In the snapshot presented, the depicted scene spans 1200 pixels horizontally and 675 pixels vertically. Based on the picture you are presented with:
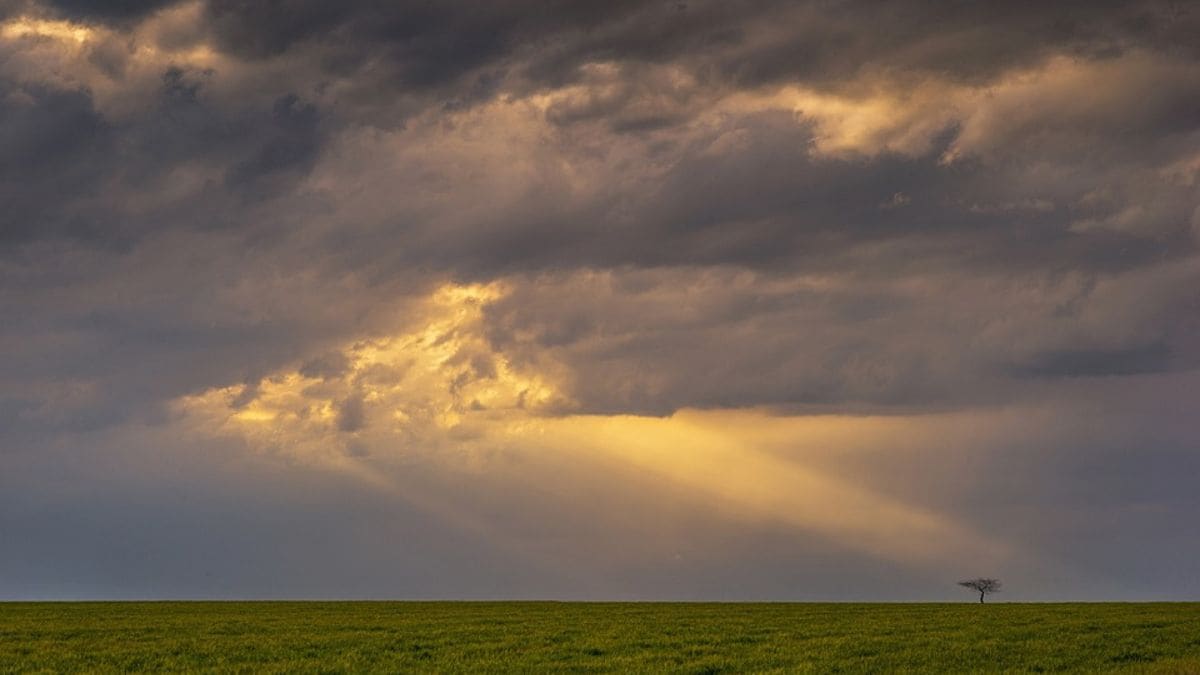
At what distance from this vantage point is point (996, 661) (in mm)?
30516

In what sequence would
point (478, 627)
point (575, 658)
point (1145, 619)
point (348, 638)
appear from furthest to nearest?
point (1145, 619)
point (478, 627)
point (348, 638)
point (575, 658)

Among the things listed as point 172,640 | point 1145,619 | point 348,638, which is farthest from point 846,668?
point 1145,619

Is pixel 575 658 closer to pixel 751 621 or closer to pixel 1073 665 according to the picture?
pixel 1073 665

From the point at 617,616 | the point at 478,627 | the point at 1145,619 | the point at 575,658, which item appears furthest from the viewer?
the point at 617,616

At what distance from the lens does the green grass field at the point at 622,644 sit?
2994 cm

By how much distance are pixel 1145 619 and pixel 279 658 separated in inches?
1509

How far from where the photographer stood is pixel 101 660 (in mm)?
32688

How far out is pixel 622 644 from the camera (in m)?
36.5

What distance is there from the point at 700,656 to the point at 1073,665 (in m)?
10.3

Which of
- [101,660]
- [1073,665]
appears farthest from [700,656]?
[101,660]

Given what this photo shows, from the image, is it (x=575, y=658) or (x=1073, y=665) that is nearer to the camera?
(x=1073, y=665)

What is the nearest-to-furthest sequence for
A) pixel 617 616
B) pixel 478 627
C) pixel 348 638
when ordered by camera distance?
1. pixel 348 638
2. pixel 478 627
3. pixel 617 616

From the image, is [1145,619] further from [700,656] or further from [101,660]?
[101,660]

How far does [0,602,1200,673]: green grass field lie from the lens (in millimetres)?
29938
